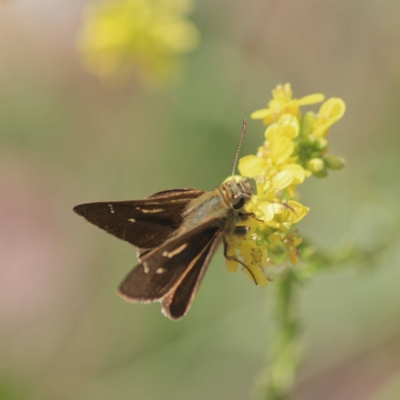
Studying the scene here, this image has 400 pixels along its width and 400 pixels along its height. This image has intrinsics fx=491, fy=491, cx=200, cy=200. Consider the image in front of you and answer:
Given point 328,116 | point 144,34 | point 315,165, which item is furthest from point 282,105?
point 144,34

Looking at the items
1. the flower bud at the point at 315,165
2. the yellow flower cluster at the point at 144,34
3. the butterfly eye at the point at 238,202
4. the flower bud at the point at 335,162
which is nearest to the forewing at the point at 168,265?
the butterfly eye at the point at 238,202

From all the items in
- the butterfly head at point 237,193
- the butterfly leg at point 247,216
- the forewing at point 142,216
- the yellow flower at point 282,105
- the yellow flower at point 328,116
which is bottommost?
the butterfly leg at point 247,216

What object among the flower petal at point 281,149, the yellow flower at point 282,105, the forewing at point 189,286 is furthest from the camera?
the yellow flower at point 282,105

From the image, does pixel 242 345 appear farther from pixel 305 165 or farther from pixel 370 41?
pixel 370 41

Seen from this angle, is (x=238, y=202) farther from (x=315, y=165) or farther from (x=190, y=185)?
(x=190, y=185)

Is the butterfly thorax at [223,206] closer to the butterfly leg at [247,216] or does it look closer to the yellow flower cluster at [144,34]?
the butterfly leg at [247,216]

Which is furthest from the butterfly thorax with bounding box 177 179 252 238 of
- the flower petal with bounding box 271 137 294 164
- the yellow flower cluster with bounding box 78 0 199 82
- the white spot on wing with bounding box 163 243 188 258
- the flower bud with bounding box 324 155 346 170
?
the yellow flower cluster with bounding box 78 0 199 82
